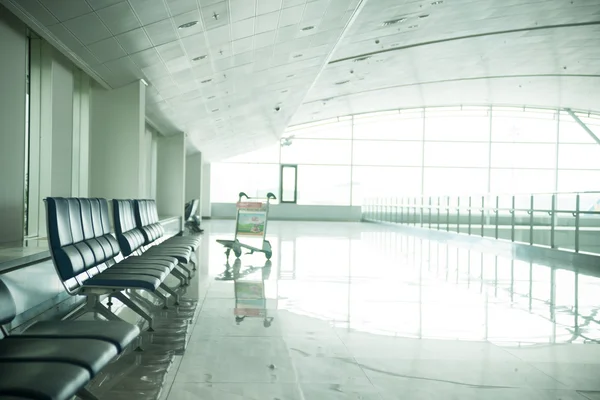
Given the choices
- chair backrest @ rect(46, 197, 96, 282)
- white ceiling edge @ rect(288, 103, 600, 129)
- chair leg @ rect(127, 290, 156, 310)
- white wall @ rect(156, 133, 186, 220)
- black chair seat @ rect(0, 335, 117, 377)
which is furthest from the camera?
white ceiling edge @ rect(288, 103, 600, 129)

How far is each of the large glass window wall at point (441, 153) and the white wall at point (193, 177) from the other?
142 inches

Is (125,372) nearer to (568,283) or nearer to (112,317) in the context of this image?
(112,317)

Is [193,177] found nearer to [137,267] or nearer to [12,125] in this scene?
[12,125]

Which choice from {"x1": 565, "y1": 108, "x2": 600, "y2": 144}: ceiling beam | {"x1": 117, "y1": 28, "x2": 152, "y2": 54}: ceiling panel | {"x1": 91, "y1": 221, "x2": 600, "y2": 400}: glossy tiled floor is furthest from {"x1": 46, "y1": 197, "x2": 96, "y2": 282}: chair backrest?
{"x1": 565, "y1": 108, "x2": 600, "y2": 144}: ceiling beam

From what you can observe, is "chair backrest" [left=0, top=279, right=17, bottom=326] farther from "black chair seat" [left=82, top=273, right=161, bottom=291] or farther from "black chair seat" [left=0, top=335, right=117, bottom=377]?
"black chair seat" [left=82, top=273, right=161, bottom=291]

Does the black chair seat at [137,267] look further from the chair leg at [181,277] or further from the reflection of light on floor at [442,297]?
the chair leg at [181,277]

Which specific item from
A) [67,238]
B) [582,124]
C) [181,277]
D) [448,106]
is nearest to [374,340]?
[67,238]

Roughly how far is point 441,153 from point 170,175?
44.8 ft

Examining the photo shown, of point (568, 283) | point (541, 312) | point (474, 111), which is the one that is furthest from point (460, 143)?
point (541, 312)

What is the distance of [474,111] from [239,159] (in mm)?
11409

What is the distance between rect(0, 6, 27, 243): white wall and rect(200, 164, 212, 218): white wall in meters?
20.1

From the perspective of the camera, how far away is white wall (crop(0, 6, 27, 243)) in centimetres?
553

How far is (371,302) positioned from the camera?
16.4 feet

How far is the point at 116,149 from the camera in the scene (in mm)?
8875
